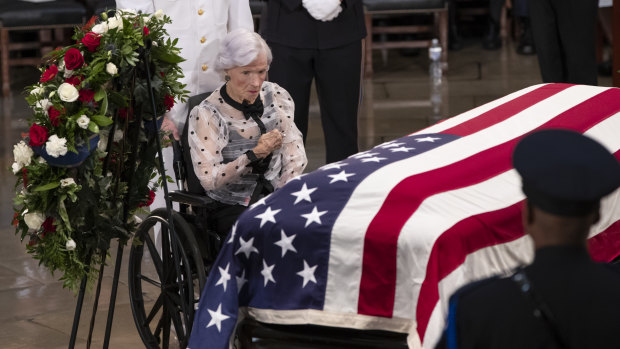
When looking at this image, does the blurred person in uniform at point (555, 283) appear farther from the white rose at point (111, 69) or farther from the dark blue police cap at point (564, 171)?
the white rose at point (111, 69)

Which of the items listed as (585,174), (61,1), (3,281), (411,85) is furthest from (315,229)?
(61,1)

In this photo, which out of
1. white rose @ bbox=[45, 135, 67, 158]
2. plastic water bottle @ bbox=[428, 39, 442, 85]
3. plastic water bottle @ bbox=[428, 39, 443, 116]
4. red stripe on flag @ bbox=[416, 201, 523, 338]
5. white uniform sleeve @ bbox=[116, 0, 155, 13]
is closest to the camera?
red stripe on flag @ bbox=[416, 201, 523, 338]

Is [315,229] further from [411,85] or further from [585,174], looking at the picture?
[411,85]

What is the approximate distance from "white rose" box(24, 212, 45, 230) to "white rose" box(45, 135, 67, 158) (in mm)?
219

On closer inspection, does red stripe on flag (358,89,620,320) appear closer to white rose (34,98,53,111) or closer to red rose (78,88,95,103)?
red rose (78,88,95,103)

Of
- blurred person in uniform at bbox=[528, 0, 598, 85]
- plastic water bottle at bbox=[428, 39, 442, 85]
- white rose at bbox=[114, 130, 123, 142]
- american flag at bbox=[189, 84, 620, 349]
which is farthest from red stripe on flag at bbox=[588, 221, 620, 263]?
plastic water bottle at bbox=[428, 39, 442, 85]

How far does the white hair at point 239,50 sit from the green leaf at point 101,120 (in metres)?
0.71

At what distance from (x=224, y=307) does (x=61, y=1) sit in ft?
23.0

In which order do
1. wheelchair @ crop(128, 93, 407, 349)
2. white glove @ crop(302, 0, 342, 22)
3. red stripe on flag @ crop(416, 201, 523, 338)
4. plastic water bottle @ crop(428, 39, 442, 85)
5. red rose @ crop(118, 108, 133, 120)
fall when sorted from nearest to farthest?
red stripe on flag @ crop(416, 201, 523, 338) < wheelchair @ crop(128, 93, 407, 349) < red rose @ crop(118, 108, 133, 120) < white glove @ crop(302, 0, 342, 22) < plastic water bottle @ crop(428, 39, 442, 85)

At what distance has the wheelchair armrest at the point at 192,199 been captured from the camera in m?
3.58

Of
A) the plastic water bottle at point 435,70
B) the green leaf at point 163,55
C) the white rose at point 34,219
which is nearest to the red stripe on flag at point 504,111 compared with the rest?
the green leaf at point 163,55

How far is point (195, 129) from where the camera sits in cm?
379

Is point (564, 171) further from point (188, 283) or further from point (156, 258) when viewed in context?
point (156, 258)

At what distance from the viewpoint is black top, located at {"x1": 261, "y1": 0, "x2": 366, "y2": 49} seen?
4863 mm
